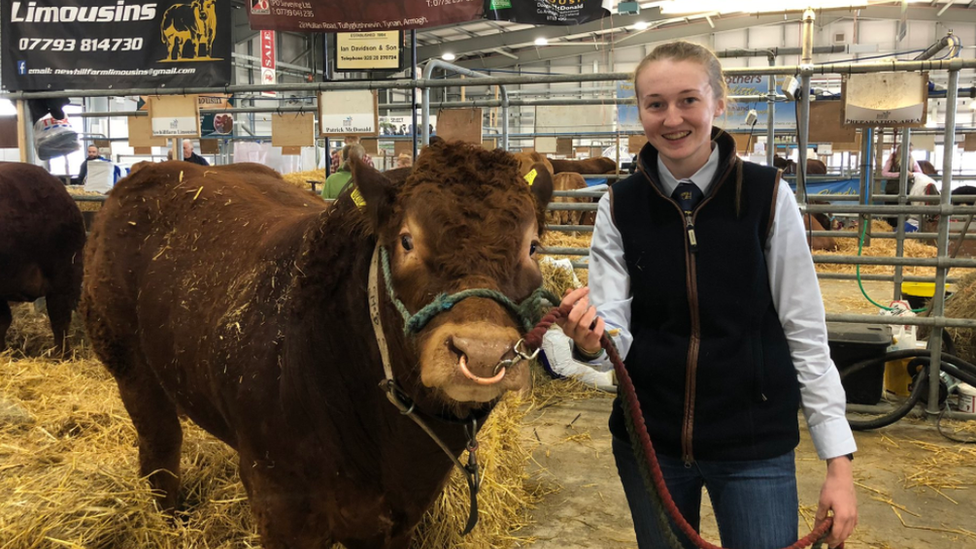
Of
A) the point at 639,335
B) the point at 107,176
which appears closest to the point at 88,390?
the point at 639,335

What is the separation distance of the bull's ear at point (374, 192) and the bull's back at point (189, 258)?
52cm

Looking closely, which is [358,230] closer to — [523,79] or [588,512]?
[588,512]

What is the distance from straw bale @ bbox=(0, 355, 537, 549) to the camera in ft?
8.84

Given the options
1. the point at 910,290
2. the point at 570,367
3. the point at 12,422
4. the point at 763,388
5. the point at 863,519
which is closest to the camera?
the point at 763,388

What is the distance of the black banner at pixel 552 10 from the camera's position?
244 inches

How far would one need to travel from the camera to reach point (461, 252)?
157 centimetres

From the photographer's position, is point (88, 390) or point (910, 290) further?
point (910, 290)

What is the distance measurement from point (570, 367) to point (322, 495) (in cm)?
344

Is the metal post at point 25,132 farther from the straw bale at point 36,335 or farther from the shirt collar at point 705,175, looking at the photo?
the shirt collar at point 705,175

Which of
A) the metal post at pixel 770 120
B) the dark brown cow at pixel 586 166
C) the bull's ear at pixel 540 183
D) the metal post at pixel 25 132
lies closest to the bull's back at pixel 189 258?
the bull's ear at pixel 540 183

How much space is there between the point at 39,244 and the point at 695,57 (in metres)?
5.84

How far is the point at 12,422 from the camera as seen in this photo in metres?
3.85

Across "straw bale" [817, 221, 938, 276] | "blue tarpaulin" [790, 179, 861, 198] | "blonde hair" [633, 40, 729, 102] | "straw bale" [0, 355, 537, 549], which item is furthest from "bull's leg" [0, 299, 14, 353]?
"blue tarpaulin" [790, 179, 861, 198]

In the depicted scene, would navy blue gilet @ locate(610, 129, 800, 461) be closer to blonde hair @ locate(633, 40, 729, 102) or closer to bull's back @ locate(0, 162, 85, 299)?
blonde hair @ locate(633, 40, 729, 102)
